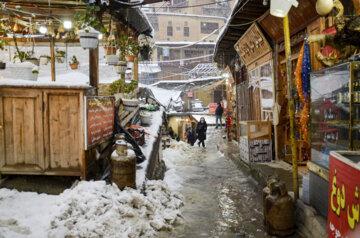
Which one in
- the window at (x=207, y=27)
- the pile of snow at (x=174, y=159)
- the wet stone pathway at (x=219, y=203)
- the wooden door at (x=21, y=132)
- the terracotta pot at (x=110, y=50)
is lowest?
the wet stone pathway at (x=219, y=203)

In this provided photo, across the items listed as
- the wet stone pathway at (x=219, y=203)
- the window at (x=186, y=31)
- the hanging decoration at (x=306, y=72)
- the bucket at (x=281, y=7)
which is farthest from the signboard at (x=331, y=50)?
the window at (x=186, y=31)

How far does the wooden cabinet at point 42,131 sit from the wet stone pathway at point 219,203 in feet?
7.40

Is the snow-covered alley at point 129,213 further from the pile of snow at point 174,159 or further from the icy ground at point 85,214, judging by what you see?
the pile of snow at point 174,159

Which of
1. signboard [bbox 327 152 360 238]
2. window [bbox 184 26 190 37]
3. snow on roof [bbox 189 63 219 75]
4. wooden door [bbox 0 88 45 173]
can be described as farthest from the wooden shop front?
window [bbox 184 26 190 37]

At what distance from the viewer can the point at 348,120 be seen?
3.78 m

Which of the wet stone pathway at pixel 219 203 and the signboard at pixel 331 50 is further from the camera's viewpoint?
the signboard at pixel 331 50

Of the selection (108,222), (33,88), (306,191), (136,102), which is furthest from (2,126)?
(306,191)

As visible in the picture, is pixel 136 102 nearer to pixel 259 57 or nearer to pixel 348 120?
pixel 259 57

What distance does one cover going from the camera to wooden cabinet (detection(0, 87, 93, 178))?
490 centimetres

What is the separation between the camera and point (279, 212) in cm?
444

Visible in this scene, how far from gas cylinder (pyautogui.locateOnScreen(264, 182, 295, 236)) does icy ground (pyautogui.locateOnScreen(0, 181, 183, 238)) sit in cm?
166

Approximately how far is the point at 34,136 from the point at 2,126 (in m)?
0.57

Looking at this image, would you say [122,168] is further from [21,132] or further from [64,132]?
[21,132]

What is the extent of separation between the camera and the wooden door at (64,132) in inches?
195
